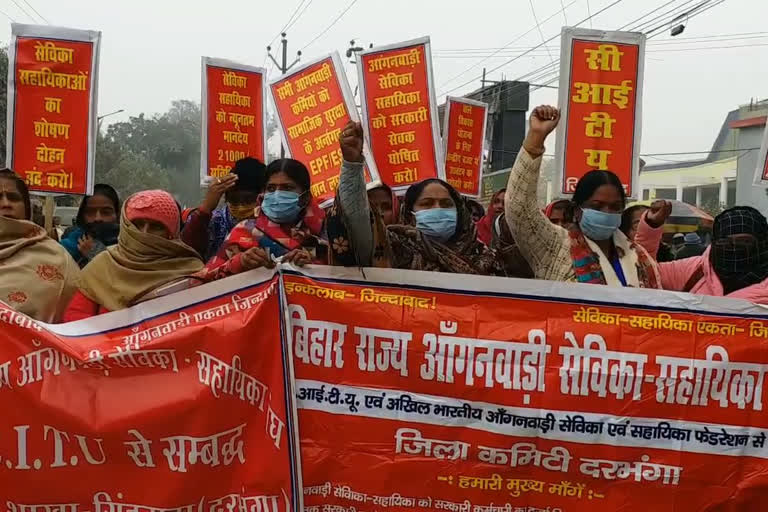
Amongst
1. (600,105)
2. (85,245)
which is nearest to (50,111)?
(85,245)

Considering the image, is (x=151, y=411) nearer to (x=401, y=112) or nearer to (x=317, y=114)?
(x=317, y=114)

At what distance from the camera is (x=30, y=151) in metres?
4.95

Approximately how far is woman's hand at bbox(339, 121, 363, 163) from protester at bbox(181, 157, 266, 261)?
129 centimetres

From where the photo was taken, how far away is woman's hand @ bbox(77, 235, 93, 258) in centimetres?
417

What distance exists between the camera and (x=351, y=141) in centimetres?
251

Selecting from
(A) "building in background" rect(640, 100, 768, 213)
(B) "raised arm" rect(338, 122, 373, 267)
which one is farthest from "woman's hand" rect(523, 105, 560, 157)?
(A) "building in background" rect(640, 100, 768, 213)

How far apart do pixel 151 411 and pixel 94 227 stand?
222 centimetres

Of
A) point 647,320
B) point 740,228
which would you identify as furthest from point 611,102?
point 647,320

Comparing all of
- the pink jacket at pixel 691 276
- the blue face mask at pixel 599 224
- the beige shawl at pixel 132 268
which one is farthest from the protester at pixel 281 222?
the pink jacket at pixel 691 276

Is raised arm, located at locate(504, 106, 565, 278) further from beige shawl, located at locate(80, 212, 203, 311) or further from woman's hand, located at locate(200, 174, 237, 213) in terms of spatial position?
woman's hand, located at locate(200, 174, 237, 213)

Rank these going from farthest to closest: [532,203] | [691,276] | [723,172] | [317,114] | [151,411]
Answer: [723,172]
[317,114]
[691,276]
[532,203]
[151,411]

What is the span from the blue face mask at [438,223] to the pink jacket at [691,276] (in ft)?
3.43

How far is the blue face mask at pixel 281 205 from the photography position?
3221 millimetres

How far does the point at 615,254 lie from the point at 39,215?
4.28 m
